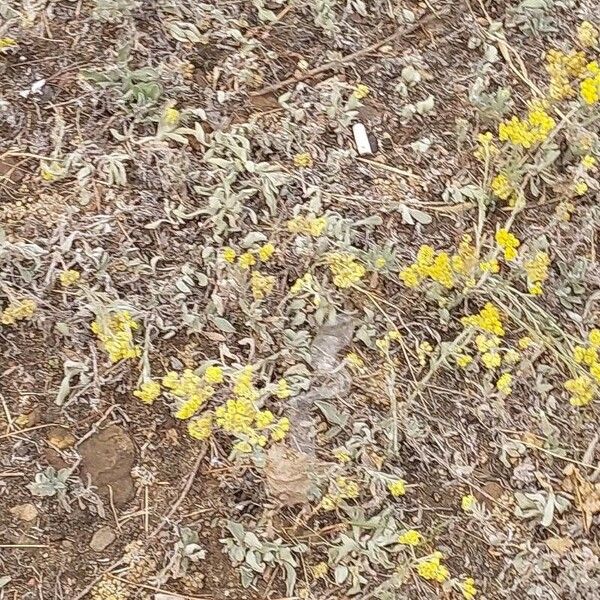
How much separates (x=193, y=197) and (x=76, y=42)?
0.67m

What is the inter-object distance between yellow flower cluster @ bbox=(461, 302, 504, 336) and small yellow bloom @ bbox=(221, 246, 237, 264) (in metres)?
0.76

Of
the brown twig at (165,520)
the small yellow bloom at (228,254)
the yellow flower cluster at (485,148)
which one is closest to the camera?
the brown twig at (165,520)

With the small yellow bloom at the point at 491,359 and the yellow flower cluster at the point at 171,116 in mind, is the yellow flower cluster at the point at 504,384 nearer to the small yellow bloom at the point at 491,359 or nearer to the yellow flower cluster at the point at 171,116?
the small yellow bloom at the point at 491,359

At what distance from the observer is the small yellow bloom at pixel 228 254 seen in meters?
2.80

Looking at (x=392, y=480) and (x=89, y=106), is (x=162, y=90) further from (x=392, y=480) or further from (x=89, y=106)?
(x=392, y=480)

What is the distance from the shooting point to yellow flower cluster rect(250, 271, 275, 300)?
2.81m

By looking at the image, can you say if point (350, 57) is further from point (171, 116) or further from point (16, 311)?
point (16, 311)

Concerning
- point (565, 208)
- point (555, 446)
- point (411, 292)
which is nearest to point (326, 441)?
point (411, 292)

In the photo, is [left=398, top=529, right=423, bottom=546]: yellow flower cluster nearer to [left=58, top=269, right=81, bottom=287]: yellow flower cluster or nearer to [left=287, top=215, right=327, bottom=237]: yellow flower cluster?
[left=287, top=215, right=327, bottom=237]: yellow flower cluster

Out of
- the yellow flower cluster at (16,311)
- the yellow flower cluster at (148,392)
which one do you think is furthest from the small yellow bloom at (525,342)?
the yellow flower cluster at (16,311)

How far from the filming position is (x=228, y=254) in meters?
2.80

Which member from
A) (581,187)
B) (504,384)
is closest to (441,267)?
(504,384)

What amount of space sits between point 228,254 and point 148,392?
19.5 inches

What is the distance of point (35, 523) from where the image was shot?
103 inches
